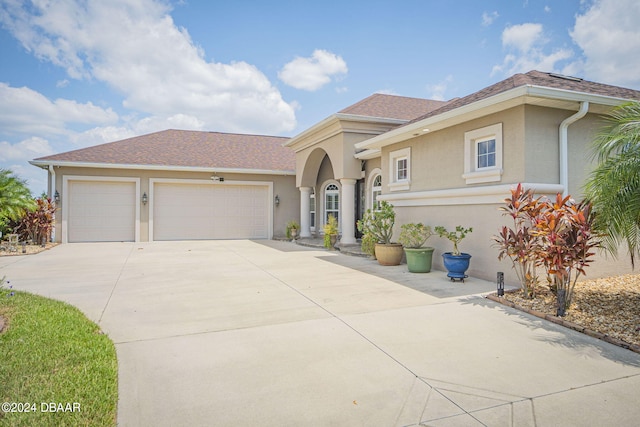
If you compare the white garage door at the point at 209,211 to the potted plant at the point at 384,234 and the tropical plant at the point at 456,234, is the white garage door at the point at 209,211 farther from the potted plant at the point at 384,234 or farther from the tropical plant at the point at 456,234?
the tropical plant at the point at 456,234

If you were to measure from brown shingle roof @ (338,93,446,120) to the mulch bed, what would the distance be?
8.42 meters

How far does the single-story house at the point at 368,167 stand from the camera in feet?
24.0

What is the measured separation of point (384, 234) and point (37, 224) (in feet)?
42.1

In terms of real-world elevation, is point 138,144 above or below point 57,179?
above

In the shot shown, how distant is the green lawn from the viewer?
269 cm

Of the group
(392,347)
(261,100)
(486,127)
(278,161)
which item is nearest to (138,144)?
(278,161)

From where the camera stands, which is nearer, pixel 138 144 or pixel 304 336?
pixel 304 336

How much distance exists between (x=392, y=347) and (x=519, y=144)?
5.02 m

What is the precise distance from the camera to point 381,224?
408 inches

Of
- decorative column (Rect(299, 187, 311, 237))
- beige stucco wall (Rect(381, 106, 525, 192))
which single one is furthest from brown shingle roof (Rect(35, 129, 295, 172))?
beige stucco wall (Rect(381, 106, 525, 192))

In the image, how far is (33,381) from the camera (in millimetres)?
3145

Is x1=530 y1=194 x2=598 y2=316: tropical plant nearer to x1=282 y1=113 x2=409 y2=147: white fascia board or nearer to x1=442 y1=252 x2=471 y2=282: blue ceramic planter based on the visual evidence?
x1=442 y1=252 x2=471 y2=282: blue ceramic planter

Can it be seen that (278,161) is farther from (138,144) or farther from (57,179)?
(57,179)

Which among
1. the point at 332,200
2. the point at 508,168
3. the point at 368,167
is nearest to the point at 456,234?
the point at 508,168
